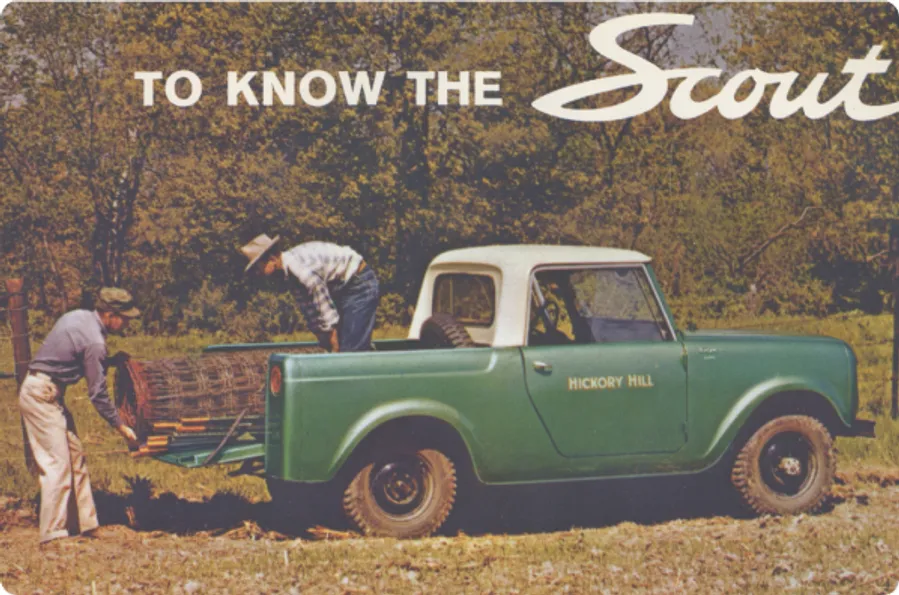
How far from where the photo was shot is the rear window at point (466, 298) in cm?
795

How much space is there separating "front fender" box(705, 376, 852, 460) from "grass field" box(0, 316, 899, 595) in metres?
0.50

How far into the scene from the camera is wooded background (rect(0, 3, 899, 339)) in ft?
34.6

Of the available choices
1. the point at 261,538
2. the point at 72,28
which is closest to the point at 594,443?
the point at 261,538

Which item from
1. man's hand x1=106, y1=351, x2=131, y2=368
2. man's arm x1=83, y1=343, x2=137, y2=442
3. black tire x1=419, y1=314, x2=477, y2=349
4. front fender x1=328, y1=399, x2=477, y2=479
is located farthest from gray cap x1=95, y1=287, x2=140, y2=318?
black tire x1=419, y1=314, x2=477, y2=349

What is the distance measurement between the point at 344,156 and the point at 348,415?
440 centimetres

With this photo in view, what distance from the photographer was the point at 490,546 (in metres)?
7.46

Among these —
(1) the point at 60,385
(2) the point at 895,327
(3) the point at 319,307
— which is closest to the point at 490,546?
(3) the point at 319,307

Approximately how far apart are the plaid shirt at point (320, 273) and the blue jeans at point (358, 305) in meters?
0.06

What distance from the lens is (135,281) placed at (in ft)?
37.9

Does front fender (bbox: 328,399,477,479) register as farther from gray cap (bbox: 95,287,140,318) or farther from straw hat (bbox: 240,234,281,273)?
gray cap (bbox: 95,287,140,318)

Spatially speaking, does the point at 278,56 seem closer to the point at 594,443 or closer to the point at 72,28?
the point at 72,28

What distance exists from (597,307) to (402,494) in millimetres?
1674

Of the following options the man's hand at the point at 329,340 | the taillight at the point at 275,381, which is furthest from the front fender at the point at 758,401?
the taillight at the point at 275,381

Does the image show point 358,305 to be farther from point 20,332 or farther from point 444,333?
point 20,332
